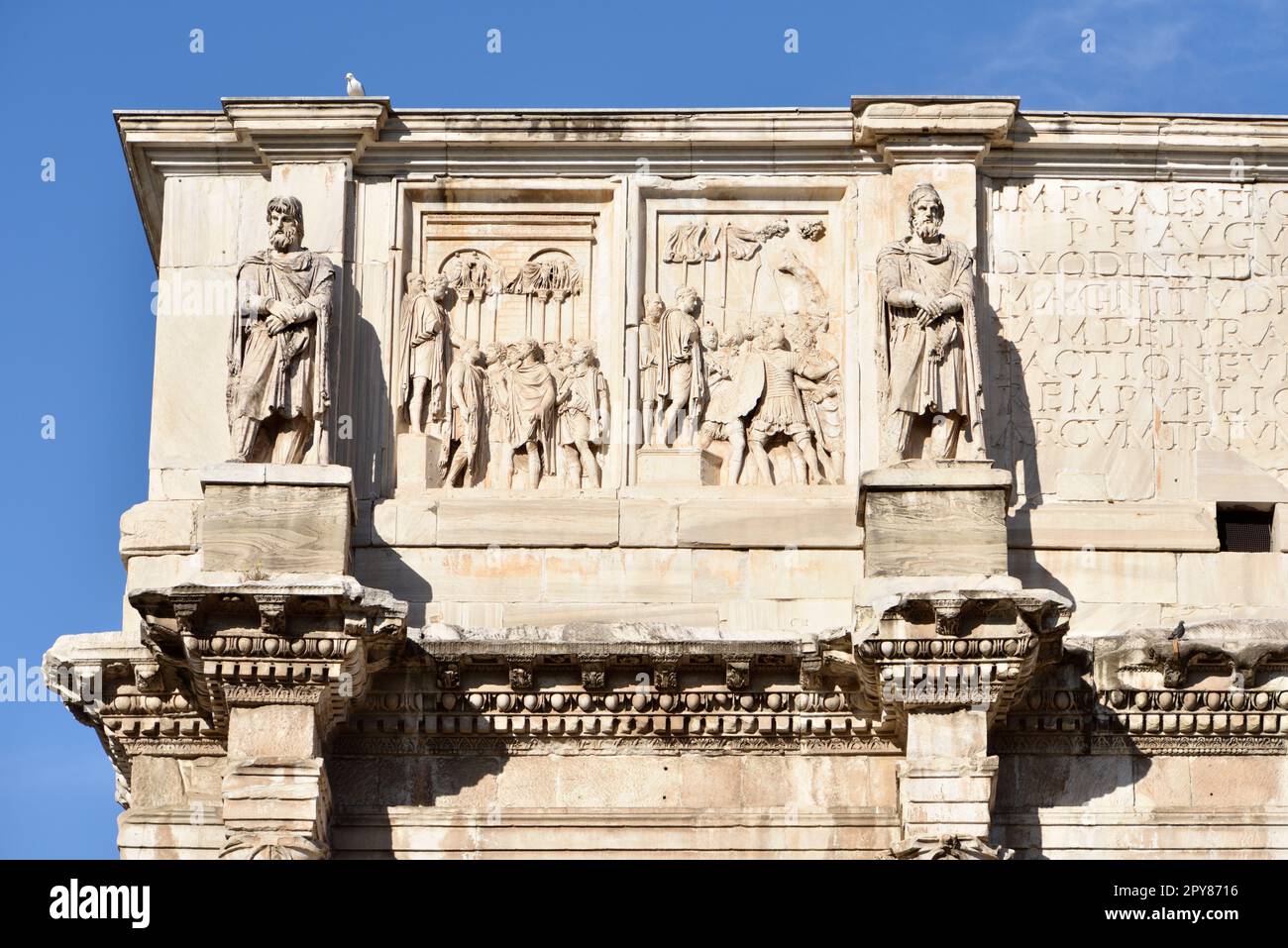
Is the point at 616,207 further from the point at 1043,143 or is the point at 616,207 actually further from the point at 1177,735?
the point at 1177,735

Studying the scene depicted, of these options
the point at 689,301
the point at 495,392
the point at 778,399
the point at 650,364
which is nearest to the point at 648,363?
the point at 650,364

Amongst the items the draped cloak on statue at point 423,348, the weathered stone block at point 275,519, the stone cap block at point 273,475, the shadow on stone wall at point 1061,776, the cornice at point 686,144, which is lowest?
the shadow on stone wall at point 1061,776

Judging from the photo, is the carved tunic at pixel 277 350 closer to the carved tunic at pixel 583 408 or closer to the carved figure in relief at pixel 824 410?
the carved tunic at pixel 583 408

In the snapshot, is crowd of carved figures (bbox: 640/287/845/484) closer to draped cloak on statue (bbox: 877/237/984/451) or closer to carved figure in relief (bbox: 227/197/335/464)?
draped cloak on statue (bbox: 877/237/984/451)

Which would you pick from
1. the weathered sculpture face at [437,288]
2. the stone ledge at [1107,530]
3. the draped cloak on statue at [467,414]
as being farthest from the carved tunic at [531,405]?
the stone ledge at [1107,530]

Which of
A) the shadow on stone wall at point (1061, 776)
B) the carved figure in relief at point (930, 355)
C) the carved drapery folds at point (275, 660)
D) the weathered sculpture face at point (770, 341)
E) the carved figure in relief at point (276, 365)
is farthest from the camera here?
the weathered sculpture face at point (770, 341)

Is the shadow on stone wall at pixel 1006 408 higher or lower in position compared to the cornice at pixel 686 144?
lower

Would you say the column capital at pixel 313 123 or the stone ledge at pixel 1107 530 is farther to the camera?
the column capital at pixel 313 123

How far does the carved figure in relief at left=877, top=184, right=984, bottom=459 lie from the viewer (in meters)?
23.3

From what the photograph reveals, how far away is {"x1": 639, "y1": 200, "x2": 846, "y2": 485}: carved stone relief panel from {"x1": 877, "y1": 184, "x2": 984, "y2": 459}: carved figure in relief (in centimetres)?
80

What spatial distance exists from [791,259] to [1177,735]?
415 centimetres

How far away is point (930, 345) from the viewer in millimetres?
23406

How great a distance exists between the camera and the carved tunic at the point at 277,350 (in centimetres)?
2323

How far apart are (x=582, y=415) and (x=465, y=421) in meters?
0.75
